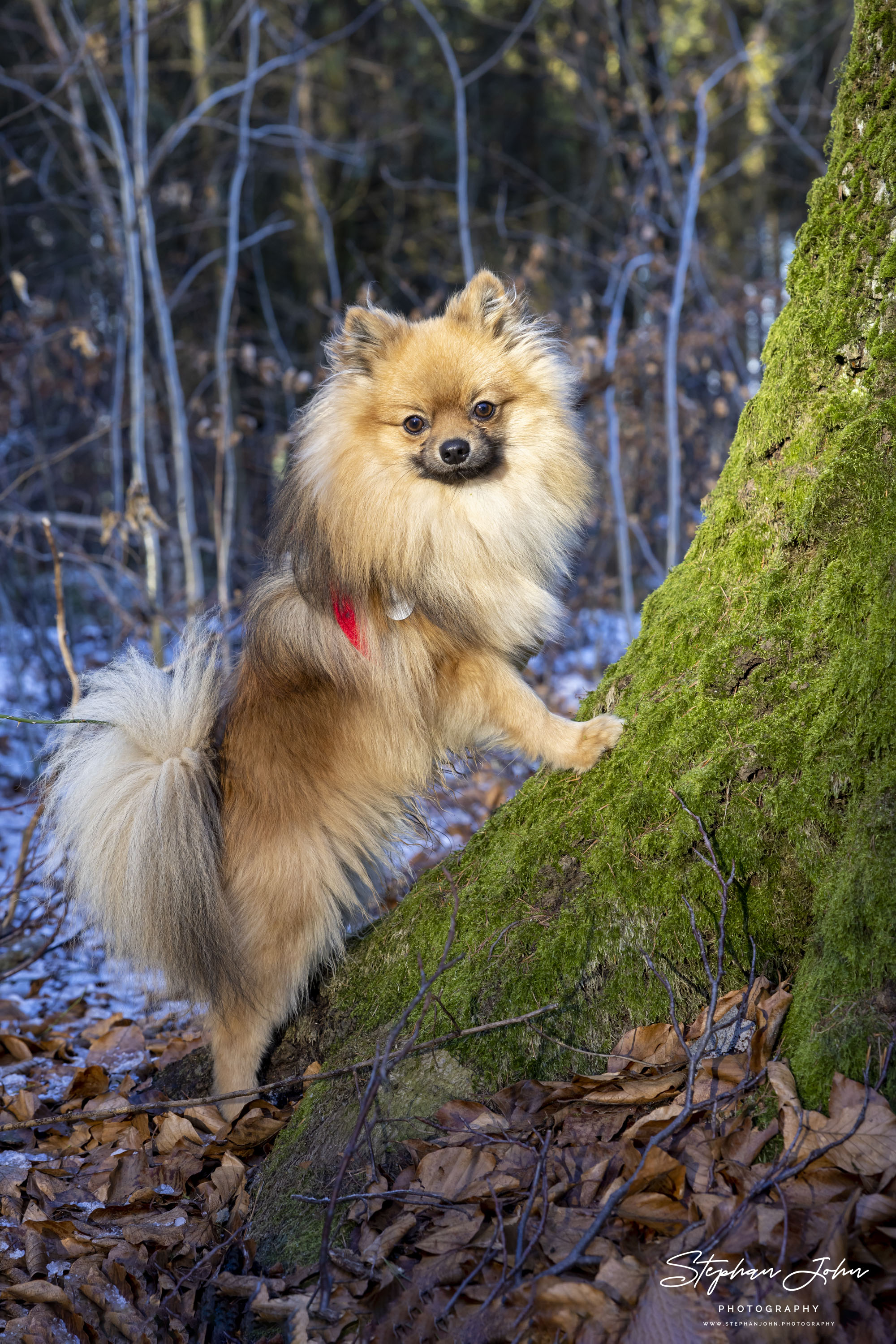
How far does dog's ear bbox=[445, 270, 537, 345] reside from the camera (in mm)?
3254

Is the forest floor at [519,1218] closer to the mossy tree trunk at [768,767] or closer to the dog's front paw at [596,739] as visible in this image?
the mossy tree trunk at [768,767]

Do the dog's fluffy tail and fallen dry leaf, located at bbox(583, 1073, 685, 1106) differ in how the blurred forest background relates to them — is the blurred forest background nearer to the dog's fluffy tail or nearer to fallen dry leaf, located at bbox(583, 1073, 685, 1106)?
the dog's fluffy tail

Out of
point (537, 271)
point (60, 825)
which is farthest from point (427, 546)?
point (537, 271)

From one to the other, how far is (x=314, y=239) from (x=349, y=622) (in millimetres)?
9022

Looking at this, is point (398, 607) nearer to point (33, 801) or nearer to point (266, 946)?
point (266, 946)

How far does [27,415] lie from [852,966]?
900 cm

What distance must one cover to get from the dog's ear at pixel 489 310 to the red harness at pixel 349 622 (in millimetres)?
1127

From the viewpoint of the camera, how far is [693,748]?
220 centimetres

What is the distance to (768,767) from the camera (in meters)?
2.05

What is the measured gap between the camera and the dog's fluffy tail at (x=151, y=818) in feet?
8.61

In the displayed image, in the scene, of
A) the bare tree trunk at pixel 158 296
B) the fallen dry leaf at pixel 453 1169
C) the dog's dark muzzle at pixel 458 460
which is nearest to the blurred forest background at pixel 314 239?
the bare tree trunk at pixel 158 296

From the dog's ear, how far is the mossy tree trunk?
1.13 meters

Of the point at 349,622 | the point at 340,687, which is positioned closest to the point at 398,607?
the point at 349,622

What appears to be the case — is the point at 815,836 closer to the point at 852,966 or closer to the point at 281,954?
the point at 852,966
